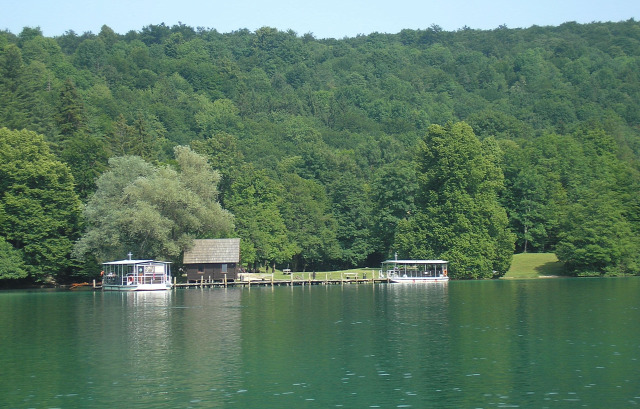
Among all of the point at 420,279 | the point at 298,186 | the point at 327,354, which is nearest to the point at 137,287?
the point at 420,279

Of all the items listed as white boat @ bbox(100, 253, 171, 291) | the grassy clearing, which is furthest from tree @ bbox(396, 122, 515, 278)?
white boat @ bbox(100, 253, 171, 291)

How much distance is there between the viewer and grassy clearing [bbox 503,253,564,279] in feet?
289

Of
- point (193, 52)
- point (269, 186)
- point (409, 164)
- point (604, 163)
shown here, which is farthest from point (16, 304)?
point (193, 52)

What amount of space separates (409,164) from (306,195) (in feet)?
41.6

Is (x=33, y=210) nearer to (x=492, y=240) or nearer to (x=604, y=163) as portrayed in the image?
(x=492, y=240)

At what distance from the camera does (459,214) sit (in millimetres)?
83000

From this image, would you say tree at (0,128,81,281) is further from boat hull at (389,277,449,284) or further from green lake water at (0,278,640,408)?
boat hull at (389,277,449,284)

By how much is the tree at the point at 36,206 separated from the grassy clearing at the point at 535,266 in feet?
144

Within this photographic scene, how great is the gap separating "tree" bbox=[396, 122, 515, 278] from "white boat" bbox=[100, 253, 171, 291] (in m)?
25.3

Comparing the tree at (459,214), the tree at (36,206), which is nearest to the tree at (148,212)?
the tree at (36,206)

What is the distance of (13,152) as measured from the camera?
7688 cm

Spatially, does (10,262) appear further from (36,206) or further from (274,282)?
(274,282)

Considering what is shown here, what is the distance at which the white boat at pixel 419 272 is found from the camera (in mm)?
81938

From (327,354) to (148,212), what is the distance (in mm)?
42396
